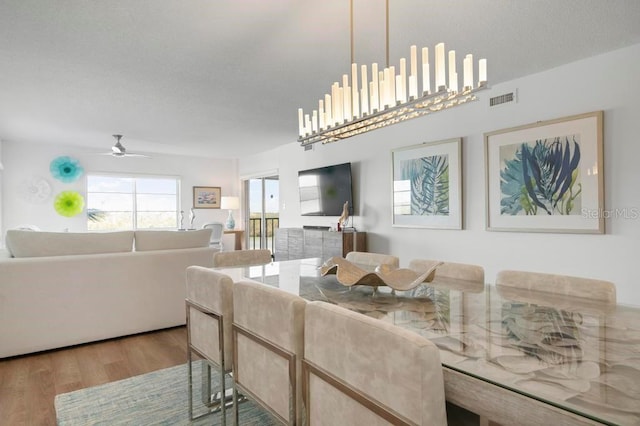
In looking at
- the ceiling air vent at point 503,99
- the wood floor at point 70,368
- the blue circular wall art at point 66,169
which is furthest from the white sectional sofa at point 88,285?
the blue circular wall art at point 66,169

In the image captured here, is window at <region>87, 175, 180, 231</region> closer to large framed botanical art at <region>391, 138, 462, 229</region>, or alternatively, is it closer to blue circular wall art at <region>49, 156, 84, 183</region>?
blue circular wall art at <region>49, 156, 84, 183</region>

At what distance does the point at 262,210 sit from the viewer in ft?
27.0

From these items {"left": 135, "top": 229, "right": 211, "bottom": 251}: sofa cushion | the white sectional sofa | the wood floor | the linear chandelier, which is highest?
the linear chandelier

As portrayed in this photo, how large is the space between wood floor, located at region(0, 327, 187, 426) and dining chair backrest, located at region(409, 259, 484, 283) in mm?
2027

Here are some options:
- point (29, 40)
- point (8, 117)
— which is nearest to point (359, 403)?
point (29, 40)

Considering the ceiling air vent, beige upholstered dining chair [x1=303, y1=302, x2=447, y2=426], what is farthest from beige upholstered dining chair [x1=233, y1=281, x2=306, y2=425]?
the ceiling air vent

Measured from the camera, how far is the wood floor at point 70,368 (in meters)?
2.20

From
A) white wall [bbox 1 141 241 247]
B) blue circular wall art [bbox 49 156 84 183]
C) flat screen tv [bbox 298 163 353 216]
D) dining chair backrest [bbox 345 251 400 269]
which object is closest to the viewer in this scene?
dining chair backrest [bbox 345 251 400 269]

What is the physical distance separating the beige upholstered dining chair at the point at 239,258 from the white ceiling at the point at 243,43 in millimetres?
1622

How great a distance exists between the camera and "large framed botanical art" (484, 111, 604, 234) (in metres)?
2.98

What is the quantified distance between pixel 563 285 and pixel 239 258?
214 cm

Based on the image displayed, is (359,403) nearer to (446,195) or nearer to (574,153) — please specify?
(574,153)

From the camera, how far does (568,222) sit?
10.2 feet

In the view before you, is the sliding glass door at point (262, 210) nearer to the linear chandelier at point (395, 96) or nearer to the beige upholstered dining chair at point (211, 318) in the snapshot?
the linear chandelier at point (395, 96)
